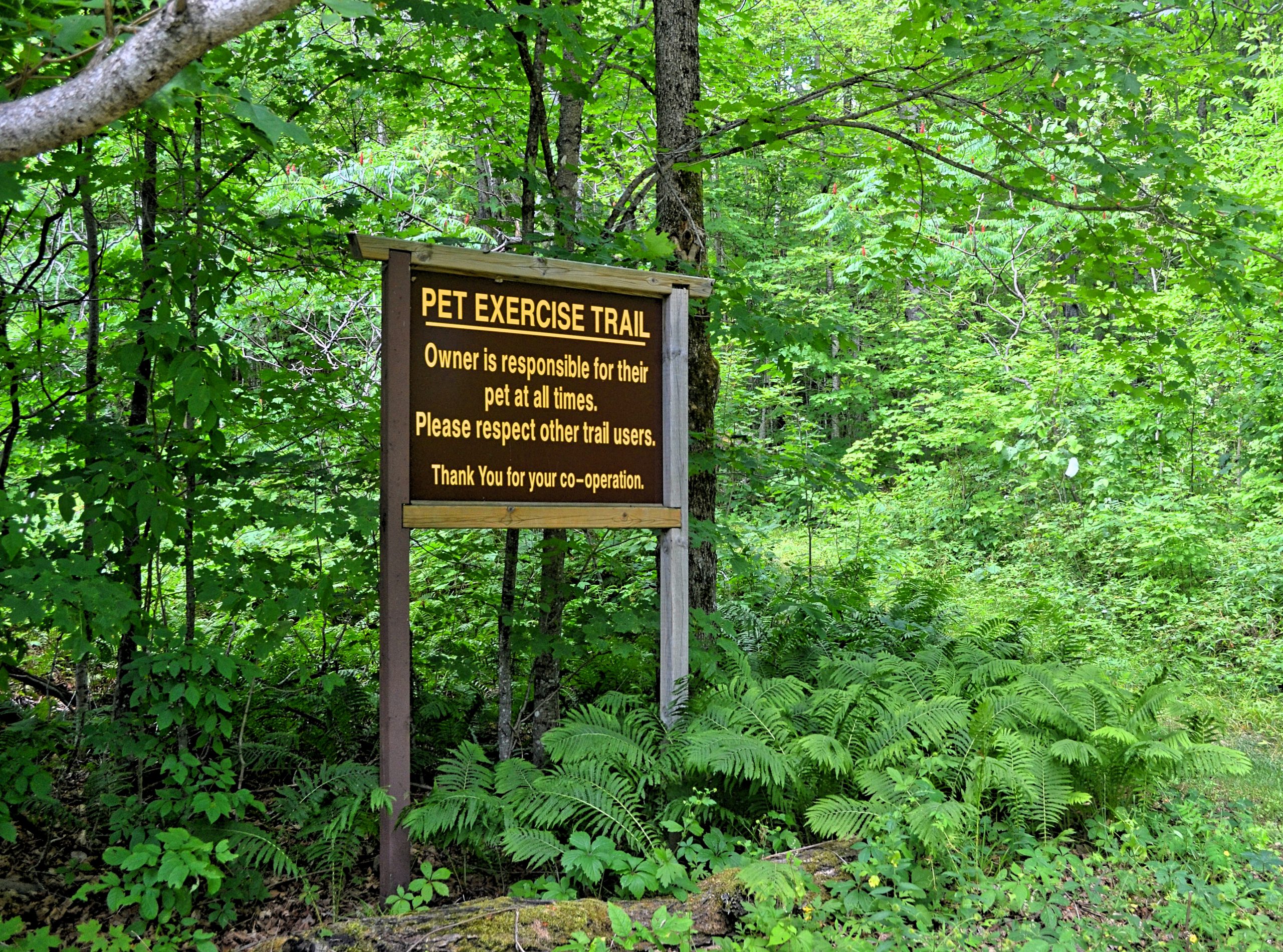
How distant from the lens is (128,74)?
203cm

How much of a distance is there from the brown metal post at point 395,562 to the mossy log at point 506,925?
456 mm

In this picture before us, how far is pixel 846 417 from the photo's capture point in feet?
70.7

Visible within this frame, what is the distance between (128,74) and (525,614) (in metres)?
3.39

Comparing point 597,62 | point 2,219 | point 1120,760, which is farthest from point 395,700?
point 597,62

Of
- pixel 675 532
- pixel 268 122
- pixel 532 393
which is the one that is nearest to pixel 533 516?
pixel 532 393

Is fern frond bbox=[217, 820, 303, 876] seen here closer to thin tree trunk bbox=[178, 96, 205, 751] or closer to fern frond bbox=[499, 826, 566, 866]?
thin tree trunk bbox=[178, 96, 205, 751]

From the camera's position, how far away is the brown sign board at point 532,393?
13.2 feet

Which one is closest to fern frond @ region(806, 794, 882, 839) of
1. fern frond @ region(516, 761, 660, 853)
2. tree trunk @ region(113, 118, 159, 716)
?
fern frond @ region(516, 761, 660, 853)

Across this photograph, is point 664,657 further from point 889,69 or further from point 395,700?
point 889,69

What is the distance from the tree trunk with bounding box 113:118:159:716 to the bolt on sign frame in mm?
1055

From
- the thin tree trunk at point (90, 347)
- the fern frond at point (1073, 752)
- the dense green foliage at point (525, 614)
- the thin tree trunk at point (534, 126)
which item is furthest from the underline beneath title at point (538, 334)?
the fern frond at point (1073, 752)

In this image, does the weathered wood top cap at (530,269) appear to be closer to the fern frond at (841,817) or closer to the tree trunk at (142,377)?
the tree trunk at (142,377)

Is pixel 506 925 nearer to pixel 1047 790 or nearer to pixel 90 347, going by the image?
pixel 1047 790

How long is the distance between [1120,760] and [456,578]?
432 cm
